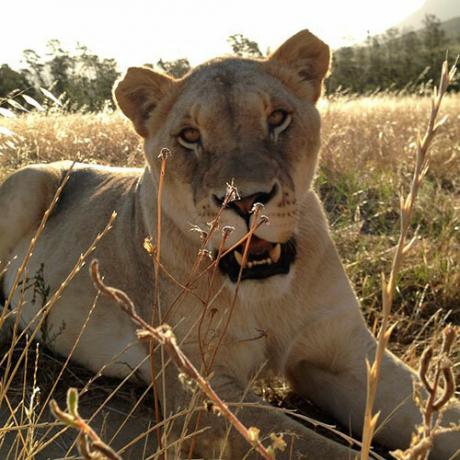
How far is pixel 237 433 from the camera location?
2.72 metres

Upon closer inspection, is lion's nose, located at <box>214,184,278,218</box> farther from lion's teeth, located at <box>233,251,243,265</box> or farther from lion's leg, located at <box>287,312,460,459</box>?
lion's leg, located at <box>287,312,460,459</box>

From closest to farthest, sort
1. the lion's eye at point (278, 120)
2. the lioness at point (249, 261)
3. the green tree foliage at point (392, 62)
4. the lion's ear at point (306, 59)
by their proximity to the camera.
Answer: the lioness at point (249, 261) < the lion's eye at point (278, 120) < the lion's ear at point (306, 59) < the green tree foliage at point (392, 62)

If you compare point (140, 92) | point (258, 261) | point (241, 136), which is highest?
point (140, 92)

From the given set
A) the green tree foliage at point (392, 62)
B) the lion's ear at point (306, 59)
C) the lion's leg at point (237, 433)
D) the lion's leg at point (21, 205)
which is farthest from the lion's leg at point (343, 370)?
the green tree foliage at point (392, 62)

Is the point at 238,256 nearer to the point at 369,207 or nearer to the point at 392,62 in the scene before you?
the point at 369,207

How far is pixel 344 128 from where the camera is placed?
27.9ft

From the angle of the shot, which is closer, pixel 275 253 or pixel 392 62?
pixel 275 253

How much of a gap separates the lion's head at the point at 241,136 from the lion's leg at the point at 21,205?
127cm

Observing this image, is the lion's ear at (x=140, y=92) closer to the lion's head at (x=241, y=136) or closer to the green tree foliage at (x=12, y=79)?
the lion's head at (x=241, y=136)

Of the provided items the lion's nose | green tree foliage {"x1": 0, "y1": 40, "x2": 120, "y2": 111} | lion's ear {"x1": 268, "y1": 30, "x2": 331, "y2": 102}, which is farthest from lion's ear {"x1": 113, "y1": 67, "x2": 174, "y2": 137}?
green tree foliage {"x1": 0, "y1": 40, "x2": 120, "y2": 111}

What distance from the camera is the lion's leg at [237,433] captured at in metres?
2.64

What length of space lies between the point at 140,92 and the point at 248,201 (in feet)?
4.15

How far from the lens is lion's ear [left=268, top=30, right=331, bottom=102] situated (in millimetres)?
3467

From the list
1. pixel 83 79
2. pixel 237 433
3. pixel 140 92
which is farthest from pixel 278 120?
pixel 83 79
